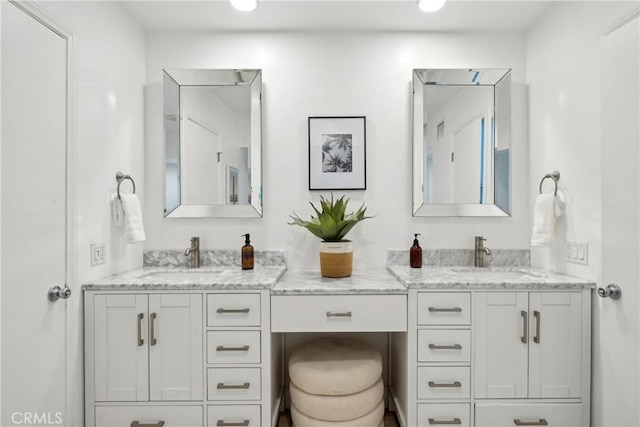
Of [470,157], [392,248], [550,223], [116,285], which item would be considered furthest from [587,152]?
[116,285]

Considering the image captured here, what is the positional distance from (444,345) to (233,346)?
1.00 meters

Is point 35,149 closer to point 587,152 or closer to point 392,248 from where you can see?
point 392,248

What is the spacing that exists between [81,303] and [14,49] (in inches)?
43.1

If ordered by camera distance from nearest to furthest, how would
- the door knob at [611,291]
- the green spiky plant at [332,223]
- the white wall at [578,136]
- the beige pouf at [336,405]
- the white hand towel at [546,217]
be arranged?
the door knob at [611,291], the white wall at [578,136], the beige pouf at [336,405], the white hand towel at [546,217], the green spiky plant at [332,223]

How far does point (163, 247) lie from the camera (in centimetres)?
211

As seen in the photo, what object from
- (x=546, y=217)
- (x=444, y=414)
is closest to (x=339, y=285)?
(x=444, y=414)

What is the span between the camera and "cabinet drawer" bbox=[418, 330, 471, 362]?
1582 millimetres

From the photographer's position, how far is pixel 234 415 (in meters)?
1.58

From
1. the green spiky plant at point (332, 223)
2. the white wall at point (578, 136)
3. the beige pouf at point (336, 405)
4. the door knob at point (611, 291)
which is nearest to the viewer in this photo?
the door knob at point (611, 291)

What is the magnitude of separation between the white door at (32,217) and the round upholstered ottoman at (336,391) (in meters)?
1.08

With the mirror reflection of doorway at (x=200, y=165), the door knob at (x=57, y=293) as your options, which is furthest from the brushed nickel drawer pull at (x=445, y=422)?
the door knob at (x=57, y=293)

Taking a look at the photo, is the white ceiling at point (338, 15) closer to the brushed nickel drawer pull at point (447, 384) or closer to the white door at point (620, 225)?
the white door at point (620, 225)

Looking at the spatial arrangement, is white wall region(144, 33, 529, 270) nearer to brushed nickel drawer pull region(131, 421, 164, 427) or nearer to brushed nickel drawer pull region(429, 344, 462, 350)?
brushed nickel drawer pull region(429, 344, 462, 350)

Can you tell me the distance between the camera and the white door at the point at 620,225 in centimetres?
133
